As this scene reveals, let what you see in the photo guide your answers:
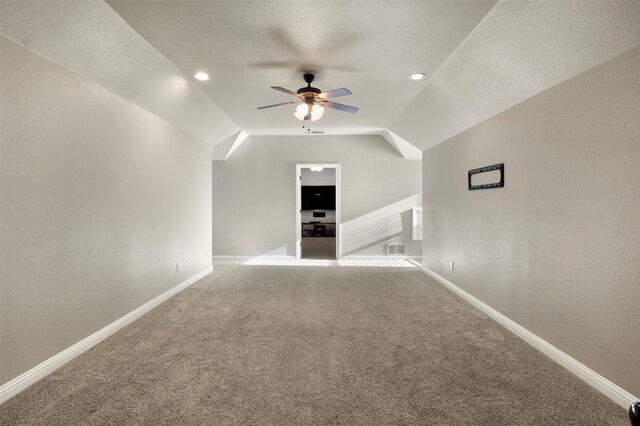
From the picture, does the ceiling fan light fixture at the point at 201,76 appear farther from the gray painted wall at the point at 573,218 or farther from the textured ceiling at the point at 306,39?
the gray painted wall at the point at 573,218

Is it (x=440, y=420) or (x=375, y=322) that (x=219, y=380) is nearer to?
(x=440, y=420)

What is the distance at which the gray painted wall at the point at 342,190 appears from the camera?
7504 millimetres

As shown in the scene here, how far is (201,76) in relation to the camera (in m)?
3.69

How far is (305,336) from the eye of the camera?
3.08m

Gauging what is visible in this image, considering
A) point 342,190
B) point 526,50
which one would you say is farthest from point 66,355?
point 342,190

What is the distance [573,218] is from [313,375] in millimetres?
2226

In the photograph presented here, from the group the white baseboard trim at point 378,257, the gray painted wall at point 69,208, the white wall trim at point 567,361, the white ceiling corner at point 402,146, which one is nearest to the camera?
the white wall trim at point 567,361

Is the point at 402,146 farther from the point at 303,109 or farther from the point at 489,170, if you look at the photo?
the point at 303,109

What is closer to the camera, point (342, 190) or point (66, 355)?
point (66, 355)

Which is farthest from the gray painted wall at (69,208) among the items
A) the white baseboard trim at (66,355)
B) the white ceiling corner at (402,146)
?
the white ceiling corner at (402,146)

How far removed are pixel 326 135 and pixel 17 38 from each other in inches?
226

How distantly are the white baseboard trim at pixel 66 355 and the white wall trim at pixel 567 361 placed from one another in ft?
12.5

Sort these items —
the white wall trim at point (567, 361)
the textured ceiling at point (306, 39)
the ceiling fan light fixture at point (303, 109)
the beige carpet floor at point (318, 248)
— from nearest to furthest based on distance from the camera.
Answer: the white wall trim at point (567, 361)
the textured ceiling at point (306, 39)
the ceiling fan light fixture at point (303, 109)
the beige carpet floor at point (318, 248)

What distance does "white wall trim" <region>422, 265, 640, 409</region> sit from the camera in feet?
6.71
